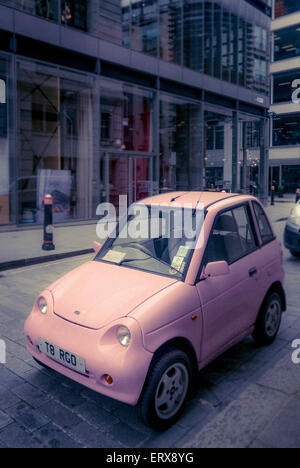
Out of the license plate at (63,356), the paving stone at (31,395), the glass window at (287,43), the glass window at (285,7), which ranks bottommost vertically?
the paving stone at (31,395)

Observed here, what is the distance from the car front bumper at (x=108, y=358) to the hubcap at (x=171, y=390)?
0.66 ft

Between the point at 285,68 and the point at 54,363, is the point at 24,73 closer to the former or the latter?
the point at 54,363

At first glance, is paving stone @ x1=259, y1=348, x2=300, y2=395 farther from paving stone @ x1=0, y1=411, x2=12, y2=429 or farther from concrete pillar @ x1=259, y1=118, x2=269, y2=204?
concrete pillar @ x1=259, y1=118, x2=269, y2=204

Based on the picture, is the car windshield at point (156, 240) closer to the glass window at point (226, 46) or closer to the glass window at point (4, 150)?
the glass window at point (4, 150)

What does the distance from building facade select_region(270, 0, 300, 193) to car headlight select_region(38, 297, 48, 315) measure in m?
43.3

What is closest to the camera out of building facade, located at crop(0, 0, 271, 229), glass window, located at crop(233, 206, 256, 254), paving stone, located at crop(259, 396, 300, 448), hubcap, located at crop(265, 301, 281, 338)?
paving stone, located at crop(259, 396, 300, 448)

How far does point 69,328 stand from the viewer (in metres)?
3.20

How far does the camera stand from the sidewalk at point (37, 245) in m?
9.01

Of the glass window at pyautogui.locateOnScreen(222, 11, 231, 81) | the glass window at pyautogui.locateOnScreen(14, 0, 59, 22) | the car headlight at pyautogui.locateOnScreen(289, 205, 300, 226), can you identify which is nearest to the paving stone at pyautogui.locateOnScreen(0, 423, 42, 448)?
the car headlight at pyautogui.locateOnScreen(289, 205, 300, 226)

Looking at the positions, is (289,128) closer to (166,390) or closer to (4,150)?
(4,150)

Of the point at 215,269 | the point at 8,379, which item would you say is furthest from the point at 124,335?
the point at 8,379

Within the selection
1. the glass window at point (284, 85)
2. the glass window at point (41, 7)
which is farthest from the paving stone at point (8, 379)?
the glass window at point (284, 85)

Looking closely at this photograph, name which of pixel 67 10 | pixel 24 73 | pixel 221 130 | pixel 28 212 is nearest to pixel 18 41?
pixel 24 73

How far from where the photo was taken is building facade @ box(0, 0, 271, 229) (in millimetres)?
14242
